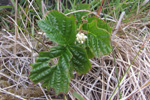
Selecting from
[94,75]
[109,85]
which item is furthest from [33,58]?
[109,85]

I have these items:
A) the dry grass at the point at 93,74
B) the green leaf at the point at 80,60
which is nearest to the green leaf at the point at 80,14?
the green leaf at the point at 80,60

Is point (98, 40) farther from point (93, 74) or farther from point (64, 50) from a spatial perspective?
point (93, 74)

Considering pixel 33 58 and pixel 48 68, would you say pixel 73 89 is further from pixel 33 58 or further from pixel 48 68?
pixel 33 58

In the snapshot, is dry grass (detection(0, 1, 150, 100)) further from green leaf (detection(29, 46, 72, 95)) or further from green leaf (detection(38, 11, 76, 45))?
green leaf (detection(38, 11, 76, 45))

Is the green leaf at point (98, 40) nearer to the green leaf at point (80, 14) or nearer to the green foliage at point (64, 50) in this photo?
the green foliage at point (64, 50)

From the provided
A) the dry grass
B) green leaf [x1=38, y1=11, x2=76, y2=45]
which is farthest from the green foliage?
the dry grass

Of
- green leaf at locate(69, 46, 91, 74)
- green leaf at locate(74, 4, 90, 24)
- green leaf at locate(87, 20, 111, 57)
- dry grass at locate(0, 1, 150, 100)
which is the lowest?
dry grass at locate(0, 1, 150, 100)
